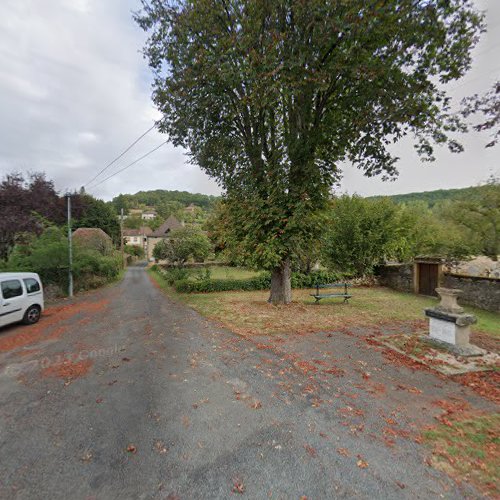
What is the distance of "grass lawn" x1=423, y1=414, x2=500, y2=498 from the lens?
2.56 m

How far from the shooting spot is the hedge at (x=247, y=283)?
16672 millimetres

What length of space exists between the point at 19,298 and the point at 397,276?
1876 cm

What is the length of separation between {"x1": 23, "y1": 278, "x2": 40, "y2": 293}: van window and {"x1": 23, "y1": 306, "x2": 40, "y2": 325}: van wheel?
641 millimetres

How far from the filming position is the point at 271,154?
1046 centimetres

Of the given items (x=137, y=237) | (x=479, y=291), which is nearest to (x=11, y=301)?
(x=479, y=291)

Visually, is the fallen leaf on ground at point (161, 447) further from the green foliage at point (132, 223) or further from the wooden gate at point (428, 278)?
the green foliage at point (132, 223)

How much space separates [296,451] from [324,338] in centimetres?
414

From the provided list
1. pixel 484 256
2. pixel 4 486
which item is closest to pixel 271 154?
pixel 4 486

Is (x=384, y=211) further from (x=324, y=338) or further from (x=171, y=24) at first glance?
(x=171, y=24)

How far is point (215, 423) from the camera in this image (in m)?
3.46

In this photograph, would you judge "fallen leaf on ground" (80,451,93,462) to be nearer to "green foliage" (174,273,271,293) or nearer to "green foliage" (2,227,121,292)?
"green foliage" (174,273,271,293)

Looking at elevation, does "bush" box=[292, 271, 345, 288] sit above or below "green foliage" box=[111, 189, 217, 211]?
below

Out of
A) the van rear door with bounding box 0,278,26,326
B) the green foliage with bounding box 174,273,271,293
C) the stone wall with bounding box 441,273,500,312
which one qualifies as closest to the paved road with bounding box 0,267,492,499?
the van rear door with bounding box 0,278,26,326

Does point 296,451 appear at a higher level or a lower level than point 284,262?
lower
